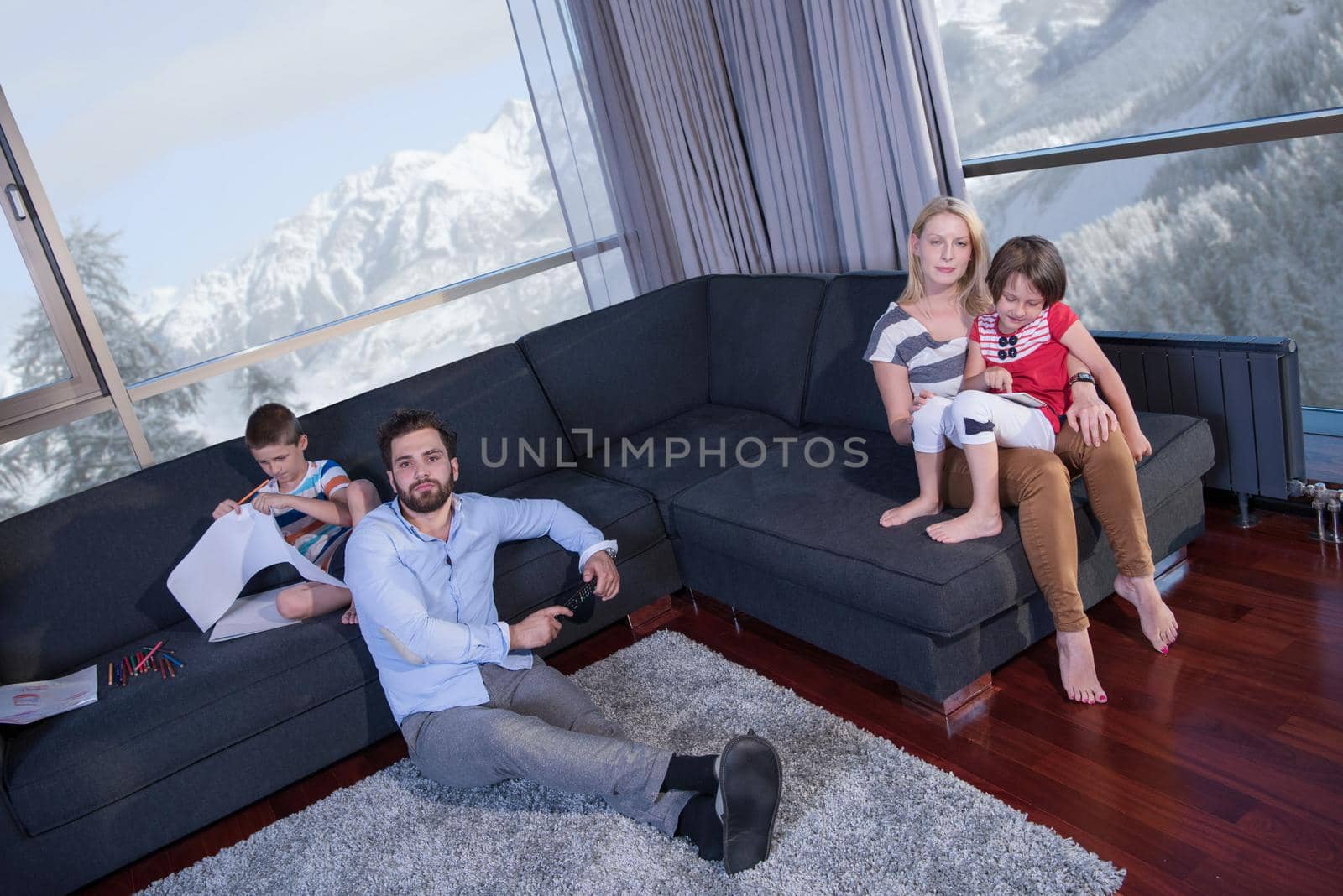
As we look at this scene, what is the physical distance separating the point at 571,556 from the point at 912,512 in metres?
0.94

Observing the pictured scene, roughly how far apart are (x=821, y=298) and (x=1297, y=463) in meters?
1.36

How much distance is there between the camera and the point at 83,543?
9.02ft

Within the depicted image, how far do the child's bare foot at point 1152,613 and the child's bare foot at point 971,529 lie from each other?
0.36m

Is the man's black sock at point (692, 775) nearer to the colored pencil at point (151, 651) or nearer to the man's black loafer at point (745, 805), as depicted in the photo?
the man's black loafer at point (745, 805)

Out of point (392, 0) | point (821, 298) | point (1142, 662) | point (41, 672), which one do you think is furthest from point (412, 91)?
point (1142, 662)

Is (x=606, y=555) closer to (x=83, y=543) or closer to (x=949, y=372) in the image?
(x=949, y=372)

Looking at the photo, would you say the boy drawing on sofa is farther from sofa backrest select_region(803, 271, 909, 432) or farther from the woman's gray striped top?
the woman's gray striped top

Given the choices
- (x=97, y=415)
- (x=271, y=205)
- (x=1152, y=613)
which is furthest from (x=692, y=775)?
(x=271, y=205)

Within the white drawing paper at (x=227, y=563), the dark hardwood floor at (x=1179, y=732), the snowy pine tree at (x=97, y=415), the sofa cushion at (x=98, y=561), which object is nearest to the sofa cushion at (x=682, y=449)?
the dark hardwood floor at (x=1179, y=732)

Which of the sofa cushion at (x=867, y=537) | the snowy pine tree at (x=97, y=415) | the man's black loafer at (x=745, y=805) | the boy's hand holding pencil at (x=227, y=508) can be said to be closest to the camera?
the man's black loafer at (x=745, y=805)

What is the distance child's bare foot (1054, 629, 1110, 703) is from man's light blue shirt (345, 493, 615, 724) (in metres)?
1.20

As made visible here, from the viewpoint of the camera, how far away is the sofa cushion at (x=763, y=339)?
10.6ft

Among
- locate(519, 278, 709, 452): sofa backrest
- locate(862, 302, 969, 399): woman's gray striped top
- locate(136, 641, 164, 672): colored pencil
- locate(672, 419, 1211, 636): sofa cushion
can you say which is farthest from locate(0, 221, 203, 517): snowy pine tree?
locate(862, 302, 969, 399): woman's gray striped top

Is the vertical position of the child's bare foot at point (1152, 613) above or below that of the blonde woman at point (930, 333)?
below
